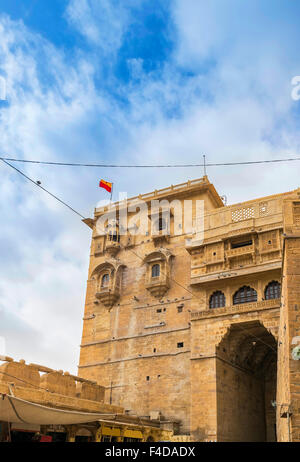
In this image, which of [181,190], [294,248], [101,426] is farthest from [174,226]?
[294,248]

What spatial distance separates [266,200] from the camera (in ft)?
83.4

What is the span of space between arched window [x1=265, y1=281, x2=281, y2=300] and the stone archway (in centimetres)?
151

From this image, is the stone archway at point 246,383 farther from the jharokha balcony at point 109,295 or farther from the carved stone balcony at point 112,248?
the carved stone balcony at point 112,248

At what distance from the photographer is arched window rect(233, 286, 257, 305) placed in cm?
2378

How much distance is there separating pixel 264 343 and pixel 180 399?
5685mm

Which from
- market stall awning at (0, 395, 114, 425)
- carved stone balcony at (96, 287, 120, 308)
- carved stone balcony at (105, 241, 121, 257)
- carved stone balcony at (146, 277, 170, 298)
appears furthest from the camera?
carved stone balcony at (105, 241, 121, 257)

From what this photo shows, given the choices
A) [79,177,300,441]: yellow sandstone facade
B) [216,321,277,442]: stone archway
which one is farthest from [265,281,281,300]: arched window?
[216,321,277,442]: stone archway

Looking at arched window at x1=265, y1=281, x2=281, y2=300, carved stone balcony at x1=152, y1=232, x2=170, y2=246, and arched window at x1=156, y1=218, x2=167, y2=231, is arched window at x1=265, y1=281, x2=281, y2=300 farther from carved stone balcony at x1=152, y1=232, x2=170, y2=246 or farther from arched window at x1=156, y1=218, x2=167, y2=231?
arched window at x1=156, y1=218, x2=167, y2=231

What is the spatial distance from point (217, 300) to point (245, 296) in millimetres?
1596

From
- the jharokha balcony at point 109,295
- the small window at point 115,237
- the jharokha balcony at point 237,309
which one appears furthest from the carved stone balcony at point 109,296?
the jharokha balcony at point 237,309

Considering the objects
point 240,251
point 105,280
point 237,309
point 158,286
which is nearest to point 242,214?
point 240,251

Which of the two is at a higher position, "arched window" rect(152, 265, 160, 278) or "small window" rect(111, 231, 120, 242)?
"small window" rect(111, 231, 120, 242)

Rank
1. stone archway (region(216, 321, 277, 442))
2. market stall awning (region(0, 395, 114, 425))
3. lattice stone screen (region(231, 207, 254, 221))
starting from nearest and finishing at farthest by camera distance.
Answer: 1. market stall awning (region(0, 395, 114, 425))
2. stone archway (region(216, 321, 277, 442))
3. lattice stone screen (region(231, 207, 254, 221))
